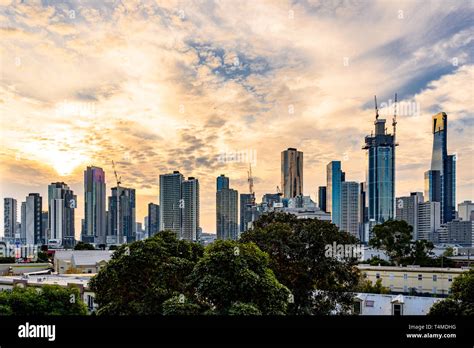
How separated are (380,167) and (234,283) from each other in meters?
5.64

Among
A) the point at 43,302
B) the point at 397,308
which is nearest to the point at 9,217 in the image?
the point at 43,302

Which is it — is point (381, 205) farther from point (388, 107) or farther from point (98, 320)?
point (98, 320)

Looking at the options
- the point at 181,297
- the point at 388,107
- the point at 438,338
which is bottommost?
the point at 181,297

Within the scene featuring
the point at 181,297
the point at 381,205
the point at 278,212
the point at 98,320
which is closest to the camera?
the point at 98,320

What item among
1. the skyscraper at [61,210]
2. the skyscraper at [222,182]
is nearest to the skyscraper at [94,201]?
the skyscraper at [61,210]

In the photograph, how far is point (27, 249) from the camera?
32.0 meters

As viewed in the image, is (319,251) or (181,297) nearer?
(181,297)

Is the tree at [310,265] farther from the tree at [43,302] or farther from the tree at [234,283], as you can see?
the tree at [43,302]

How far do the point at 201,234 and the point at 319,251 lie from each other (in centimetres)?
297

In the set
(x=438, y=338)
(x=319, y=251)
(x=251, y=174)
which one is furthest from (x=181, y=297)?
(x=319, y=251)

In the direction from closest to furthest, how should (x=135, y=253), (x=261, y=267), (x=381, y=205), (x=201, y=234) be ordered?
(x=261, y=267)
(x=135, y=253)
(x=201, y=234)
(x=381, y=205)

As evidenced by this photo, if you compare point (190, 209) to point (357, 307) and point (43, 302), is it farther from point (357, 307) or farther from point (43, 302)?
point (357, 307)

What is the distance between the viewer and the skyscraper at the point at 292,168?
25.6 feet

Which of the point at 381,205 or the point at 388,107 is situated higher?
the point at 388,107
